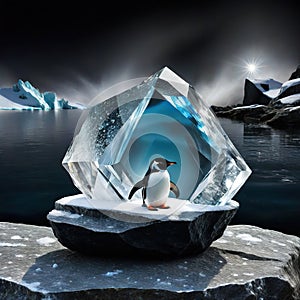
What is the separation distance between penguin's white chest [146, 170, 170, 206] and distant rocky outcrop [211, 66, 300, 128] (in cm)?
2585

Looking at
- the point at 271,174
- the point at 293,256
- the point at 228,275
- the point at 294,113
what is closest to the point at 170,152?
the point at 228,275

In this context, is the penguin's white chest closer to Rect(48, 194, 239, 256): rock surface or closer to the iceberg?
Rect(48, 194, 239, 256): rock surface

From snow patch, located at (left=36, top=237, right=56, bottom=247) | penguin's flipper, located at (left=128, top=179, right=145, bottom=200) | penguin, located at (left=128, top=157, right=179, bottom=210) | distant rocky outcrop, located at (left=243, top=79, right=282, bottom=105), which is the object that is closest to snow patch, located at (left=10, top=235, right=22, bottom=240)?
snow patch, located at (left=36, top=237, right=56, bottom=247)

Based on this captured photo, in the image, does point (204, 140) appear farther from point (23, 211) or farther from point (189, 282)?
point (23, 211)

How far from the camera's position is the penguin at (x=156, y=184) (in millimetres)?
3527

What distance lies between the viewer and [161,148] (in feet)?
12.4

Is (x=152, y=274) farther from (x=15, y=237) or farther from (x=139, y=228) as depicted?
(x=15, y=237)

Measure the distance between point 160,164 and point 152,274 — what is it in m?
0.89

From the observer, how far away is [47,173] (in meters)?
10.8

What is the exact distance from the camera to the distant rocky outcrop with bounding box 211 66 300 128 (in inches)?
1110

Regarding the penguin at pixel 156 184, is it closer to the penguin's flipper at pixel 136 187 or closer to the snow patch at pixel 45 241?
the penguin's flipper at pixel 136 187

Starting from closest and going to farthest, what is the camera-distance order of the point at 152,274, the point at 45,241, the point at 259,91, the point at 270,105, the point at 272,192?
the point at 152,274
the point at 45,241
the point at 272,192
the point at 270,105
the point at 259,91

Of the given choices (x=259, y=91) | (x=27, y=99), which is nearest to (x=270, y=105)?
(x=259, y=91)

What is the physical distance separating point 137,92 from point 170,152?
625 mm
